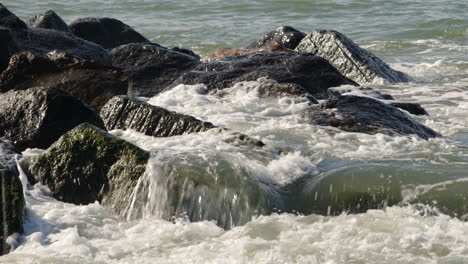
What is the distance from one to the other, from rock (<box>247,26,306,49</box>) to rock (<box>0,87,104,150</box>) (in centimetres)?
649

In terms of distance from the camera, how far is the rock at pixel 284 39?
14101mm

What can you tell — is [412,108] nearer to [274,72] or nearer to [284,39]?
[274,72]

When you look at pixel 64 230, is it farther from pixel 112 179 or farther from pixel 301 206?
pixel 301 206

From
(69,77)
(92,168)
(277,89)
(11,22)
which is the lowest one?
(277,89)

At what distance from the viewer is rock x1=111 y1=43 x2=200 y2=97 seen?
438 inches

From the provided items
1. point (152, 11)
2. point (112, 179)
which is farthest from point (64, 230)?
point (152, 11)

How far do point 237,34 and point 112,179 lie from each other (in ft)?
45.6

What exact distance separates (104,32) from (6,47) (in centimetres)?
451

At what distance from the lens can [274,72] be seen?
10516 mm

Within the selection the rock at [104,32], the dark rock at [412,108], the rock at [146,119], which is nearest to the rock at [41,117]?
the rock at [146,119]

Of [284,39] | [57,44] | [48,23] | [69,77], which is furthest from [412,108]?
[48,23]

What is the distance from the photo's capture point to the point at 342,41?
1278 centimetres

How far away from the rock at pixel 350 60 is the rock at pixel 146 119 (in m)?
4.98

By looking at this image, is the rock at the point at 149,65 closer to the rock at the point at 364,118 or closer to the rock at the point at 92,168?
the rock at the point at 364,118
